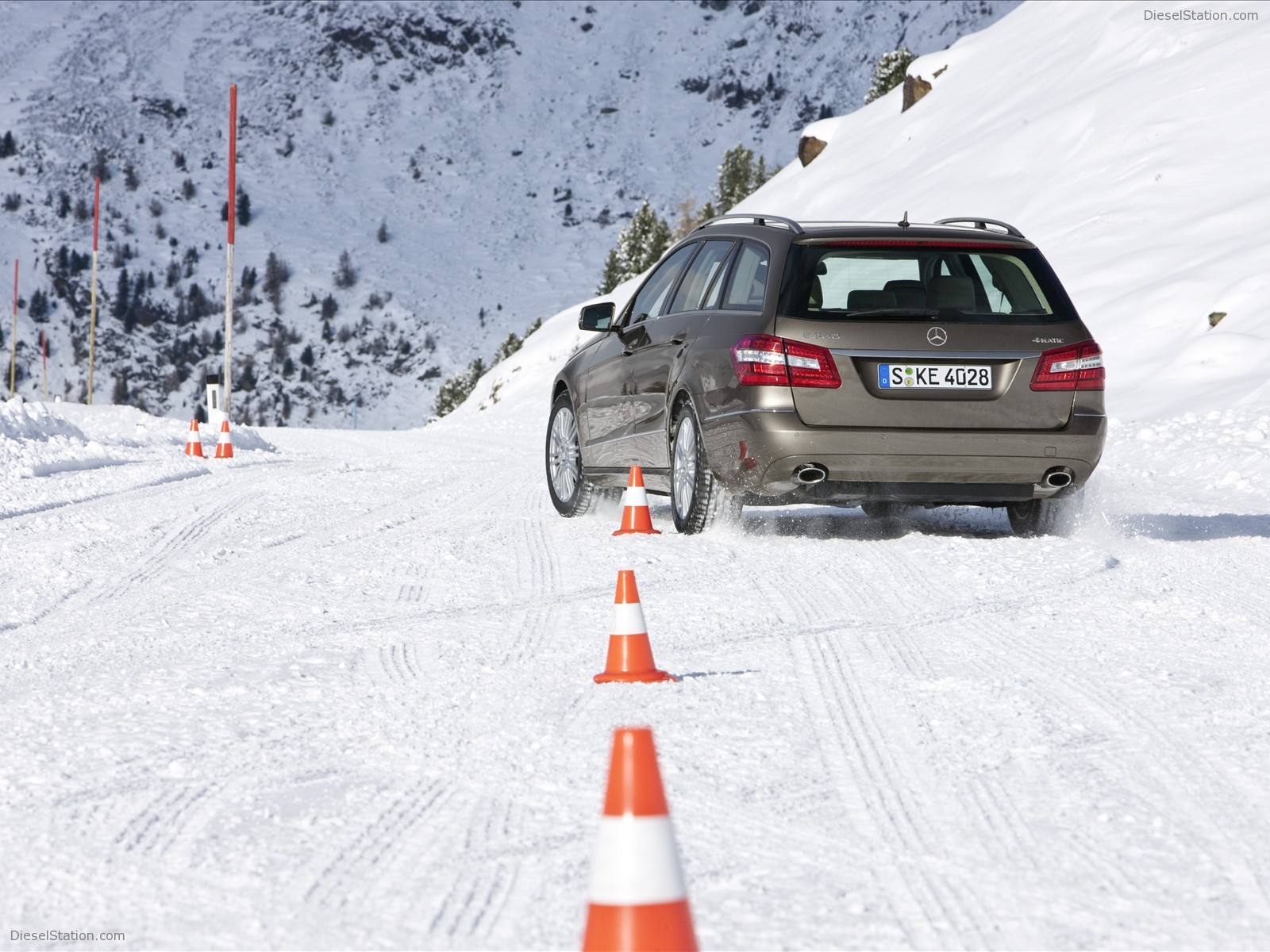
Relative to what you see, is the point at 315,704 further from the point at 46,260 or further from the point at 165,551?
the point at 46,260

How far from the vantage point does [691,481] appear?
8.48 meters

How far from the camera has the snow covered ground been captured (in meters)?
3.05

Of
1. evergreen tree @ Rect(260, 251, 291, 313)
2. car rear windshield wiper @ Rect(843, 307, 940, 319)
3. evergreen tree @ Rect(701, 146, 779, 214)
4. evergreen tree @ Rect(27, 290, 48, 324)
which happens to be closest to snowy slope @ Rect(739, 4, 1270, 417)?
car rear windshield wiper @ Rect(843, 307, 940, 319)

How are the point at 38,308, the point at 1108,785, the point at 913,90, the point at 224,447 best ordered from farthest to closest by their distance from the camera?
the point at 38,308
the point at 913,90
the point at 224,447
the point at 1108,785

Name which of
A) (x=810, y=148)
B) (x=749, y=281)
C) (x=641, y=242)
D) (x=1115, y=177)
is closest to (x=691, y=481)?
(x=749, y=281)

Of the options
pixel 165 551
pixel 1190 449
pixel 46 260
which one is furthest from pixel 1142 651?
pixel 46 260

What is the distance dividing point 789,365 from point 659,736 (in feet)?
11.9

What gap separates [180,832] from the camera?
3422 millimetres

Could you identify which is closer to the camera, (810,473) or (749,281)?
(810,473)

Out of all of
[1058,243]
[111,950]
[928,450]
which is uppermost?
[1058,243]

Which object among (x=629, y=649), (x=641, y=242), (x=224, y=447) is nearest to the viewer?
(x=629, y=649)

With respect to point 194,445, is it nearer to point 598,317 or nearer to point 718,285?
point 598,317

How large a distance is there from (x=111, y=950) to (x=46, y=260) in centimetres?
18601

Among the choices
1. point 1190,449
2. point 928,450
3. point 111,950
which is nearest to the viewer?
point 111,950
